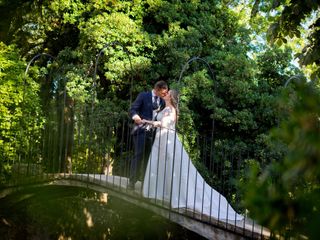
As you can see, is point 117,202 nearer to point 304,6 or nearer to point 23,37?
point 23,37

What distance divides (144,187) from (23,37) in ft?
29.8

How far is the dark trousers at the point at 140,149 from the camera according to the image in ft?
24.0

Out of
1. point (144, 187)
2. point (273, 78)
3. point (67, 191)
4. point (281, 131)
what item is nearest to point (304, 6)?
point (144, 187)

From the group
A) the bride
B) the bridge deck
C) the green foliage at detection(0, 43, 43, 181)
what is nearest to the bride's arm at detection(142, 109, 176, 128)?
the bride

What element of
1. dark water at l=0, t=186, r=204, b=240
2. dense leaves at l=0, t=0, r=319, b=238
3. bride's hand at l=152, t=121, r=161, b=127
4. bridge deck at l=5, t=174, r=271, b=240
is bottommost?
dark water at l=0, t=186, r=204, b=240

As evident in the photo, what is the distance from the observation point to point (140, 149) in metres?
7.35

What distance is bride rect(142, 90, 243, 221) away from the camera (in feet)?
23.6

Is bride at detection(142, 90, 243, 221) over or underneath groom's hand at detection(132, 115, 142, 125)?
underneath

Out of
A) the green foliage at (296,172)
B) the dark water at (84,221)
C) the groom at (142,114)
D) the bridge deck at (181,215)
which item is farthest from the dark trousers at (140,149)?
the green foliage at (296,172)

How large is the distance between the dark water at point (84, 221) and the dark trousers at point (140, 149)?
4.07 metres

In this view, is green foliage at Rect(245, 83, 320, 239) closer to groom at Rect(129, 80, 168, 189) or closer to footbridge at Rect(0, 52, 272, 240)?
footbridge at Rect(0, 52, 272, 240)

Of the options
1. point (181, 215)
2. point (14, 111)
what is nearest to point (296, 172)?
point (181, 215)

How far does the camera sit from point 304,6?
5.46 metres

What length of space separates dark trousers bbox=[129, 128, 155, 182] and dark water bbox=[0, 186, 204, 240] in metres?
4.07
